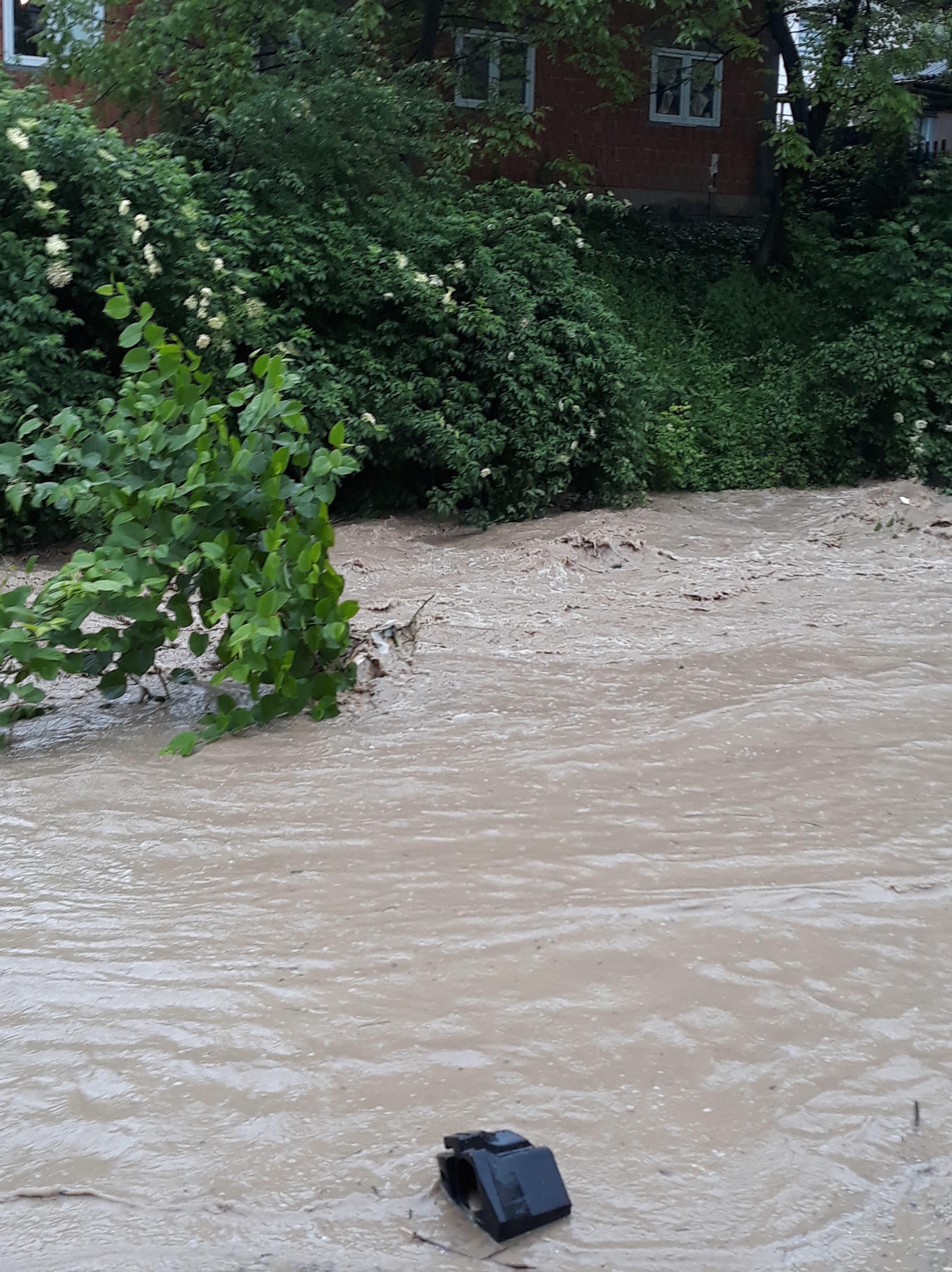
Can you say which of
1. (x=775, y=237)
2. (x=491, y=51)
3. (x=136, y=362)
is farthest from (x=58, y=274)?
(x=775, y=237)

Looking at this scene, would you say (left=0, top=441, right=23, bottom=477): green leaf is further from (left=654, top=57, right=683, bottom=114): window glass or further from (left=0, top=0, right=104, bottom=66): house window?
(left=654, top=57, right=683, bottom=114): window glass

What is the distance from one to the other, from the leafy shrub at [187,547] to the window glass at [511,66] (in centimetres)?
1184

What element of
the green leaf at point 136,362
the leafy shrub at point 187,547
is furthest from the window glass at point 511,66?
the leafy shrub at point 187,547

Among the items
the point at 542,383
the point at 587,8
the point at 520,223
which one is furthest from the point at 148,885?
the point at 587,8

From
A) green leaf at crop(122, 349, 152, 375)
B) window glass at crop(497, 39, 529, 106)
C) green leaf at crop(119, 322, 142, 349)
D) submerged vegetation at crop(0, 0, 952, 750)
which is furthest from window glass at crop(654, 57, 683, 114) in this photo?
green leaf at crop(119, 322, 142, 349)

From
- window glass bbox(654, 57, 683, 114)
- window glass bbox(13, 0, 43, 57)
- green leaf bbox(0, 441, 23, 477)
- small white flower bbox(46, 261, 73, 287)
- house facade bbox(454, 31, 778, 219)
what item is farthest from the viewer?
window glass bbox(654, 57, 683, 114)

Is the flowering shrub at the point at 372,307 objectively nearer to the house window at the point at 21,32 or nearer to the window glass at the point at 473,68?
the window glass at the point at 473,68

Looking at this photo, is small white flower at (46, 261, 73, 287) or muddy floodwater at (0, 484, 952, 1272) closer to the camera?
muddy floodwater at (0, 484, 952, 1272)

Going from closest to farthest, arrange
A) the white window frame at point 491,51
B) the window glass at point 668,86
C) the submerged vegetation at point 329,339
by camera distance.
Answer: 1. the submerged vegetation at point 329,339
2. the white window frame at point 491,51
3. the window glass at point 668,86

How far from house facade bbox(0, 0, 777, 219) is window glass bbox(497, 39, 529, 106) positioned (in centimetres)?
5

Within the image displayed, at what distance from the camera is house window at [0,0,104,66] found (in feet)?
48.4

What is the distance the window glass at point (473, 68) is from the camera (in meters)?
15.8

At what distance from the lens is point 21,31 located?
49.8ft

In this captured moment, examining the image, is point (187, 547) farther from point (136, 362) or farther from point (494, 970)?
point (494, 970)
